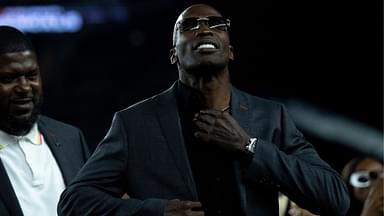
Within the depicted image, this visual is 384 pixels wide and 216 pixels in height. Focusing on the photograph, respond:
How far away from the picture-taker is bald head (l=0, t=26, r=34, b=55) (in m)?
4.11

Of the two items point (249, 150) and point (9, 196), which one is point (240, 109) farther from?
point (9, 196)

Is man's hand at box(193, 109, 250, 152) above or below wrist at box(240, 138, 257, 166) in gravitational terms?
above

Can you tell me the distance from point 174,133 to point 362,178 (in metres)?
2.84

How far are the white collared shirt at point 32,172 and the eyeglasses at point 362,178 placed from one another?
7.71ft

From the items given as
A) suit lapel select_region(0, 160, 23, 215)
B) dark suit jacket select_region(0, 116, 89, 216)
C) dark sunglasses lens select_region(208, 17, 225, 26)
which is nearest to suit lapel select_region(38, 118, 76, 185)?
dark suit jacket select_region(0, 116, 89, 216)

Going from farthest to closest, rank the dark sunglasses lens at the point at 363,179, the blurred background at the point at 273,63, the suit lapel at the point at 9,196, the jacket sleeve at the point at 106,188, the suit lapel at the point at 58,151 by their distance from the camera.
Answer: the blurred background at the point at 273,63, the dark sunglasses lens at the point at 363,179, the suit lapel at the point at 58,151, the suit lapel at the point at 9,196, the jacket sleeve at the point at 106,188

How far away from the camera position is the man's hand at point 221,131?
3131 millimetres

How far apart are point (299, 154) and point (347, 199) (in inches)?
8.9

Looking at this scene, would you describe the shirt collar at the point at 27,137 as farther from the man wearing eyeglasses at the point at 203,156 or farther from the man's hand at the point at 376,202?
the man's hand at the point at 376,202

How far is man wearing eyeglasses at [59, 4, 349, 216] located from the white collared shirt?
731mm

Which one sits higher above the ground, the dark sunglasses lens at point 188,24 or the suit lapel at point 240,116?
the dark sunglasses lens at point 188,24

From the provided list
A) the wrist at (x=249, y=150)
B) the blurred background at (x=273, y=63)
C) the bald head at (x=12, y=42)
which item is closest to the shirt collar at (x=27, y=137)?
the bald head at (x=12, y=42)

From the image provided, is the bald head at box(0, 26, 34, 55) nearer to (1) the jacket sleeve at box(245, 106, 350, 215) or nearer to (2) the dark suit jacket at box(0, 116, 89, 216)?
(2) the dark suit jacket at box(0, 116, 89, 216)

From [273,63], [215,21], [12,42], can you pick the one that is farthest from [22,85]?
[273,63]
